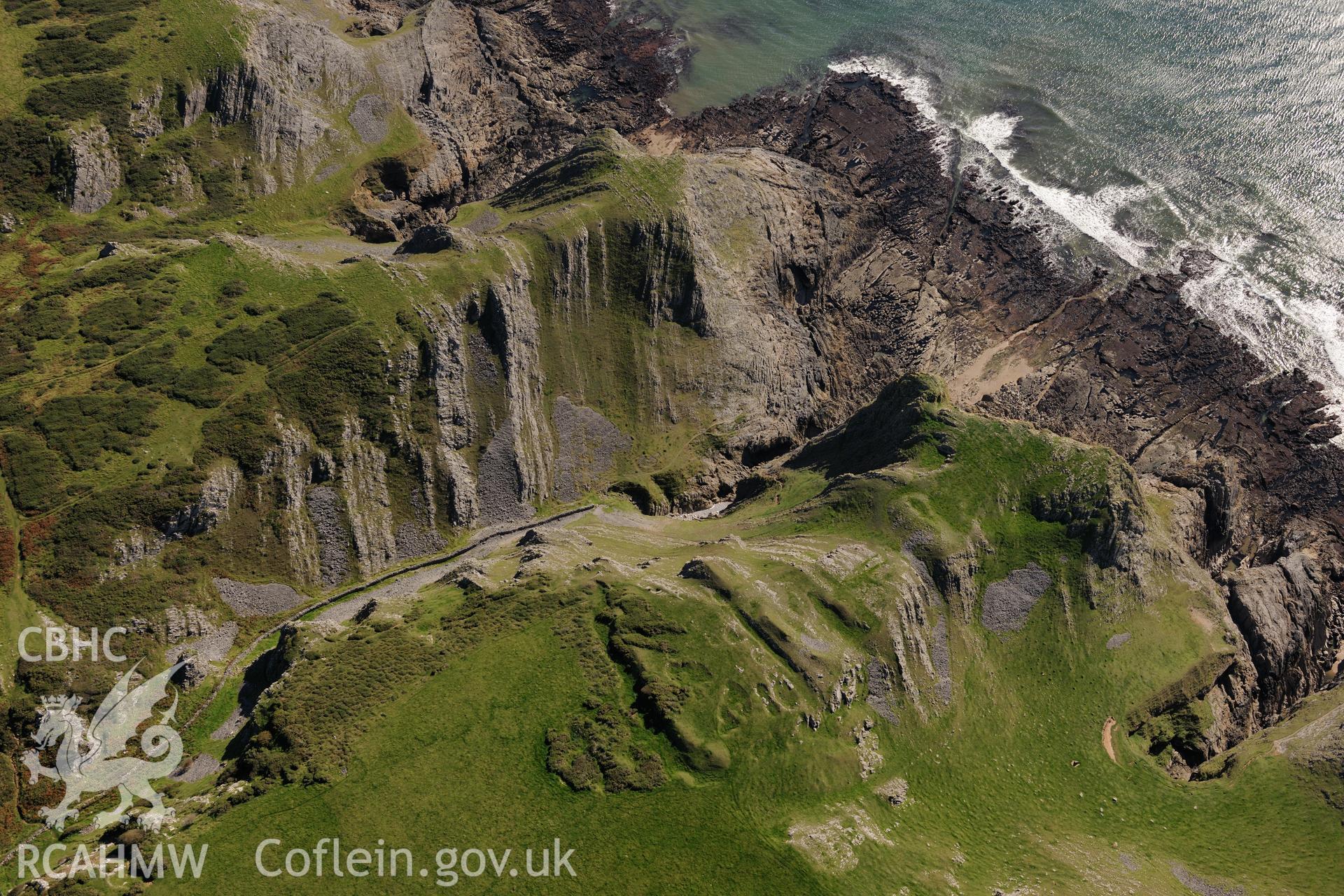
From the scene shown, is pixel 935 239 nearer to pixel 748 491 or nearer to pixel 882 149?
pixel 882 149

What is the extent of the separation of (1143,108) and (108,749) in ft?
388

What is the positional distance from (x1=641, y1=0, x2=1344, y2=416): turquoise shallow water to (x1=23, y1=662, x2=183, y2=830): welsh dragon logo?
293ft

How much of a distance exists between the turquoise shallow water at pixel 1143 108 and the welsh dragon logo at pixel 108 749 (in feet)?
293

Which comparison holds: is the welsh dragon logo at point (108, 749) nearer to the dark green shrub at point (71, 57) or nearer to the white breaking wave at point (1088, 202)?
the dark green shrub at point (71, 57)

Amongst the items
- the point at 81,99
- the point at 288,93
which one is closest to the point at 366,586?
the point at 288,93

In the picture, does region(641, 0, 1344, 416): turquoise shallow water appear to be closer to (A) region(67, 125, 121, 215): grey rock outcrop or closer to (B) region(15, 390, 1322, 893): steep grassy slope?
(B) region(15, 390, 1322, 893): steep grassy slope

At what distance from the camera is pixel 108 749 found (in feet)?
152

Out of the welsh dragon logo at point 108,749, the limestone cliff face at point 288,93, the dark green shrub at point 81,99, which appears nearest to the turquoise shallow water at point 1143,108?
the limestone cliff face at point 288,93

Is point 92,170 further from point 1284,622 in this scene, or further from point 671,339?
point 1284,622

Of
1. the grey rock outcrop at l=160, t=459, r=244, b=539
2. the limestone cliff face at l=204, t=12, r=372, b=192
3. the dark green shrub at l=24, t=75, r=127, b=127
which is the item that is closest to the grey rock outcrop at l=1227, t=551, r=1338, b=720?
the grey rock outcrop at l=160, t=459, r=244, b=539

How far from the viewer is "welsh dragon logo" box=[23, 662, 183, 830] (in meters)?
43.6

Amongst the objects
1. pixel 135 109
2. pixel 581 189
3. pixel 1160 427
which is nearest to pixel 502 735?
pixel 581 189

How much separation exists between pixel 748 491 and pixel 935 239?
3967 centimetres

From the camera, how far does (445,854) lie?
38.7m
